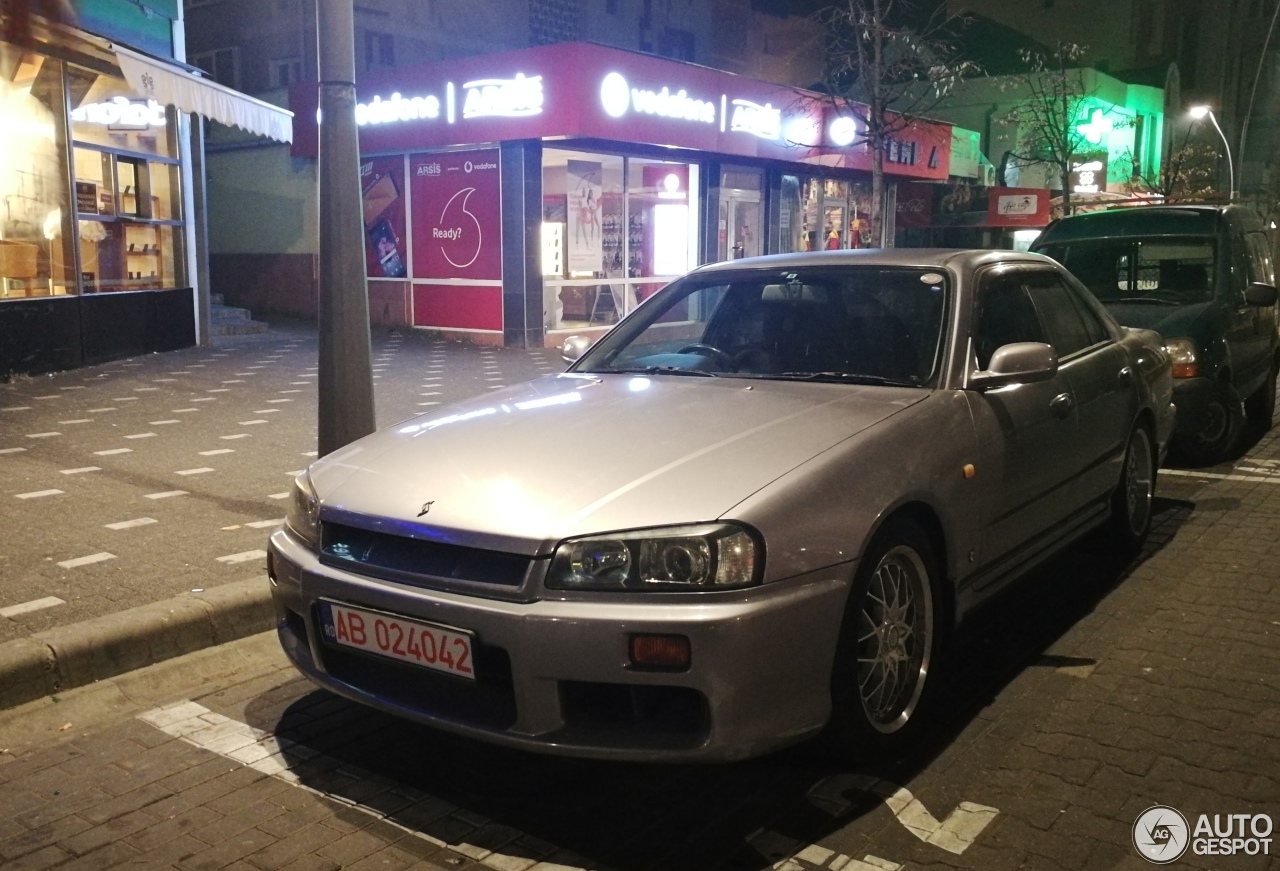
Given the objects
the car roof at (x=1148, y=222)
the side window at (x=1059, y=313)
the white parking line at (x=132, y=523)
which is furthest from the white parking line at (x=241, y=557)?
the car roof at (x=1148, y=222)

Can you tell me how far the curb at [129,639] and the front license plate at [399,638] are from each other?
142 centimetres

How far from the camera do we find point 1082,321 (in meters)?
5.40

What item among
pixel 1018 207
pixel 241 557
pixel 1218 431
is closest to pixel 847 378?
pixel 241 557

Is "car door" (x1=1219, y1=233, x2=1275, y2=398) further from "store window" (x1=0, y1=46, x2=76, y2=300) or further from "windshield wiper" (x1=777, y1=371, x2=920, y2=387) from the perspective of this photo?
"store window" (x1=0, y1=46, x2=76, y2=300)

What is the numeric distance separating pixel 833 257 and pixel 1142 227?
17.5ft

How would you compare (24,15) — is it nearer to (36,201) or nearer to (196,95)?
(196,95)

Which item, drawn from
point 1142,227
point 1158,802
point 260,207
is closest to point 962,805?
point 1158,802

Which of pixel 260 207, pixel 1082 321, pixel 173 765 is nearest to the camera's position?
pixel 173 765

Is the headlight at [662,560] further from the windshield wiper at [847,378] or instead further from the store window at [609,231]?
the store window at [609,231]

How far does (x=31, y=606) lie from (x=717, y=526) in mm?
3238

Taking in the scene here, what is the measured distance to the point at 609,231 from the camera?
60.7 ft

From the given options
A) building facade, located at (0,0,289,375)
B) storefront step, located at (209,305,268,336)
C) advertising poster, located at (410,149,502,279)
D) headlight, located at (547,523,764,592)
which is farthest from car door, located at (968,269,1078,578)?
storefront step, located at (209,305,268,336)

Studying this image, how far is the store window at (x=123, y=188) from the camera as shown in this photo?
42.1 feet

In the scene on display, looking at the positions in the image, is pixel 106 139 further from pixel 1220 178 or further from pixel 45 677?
pixel 1220 178
